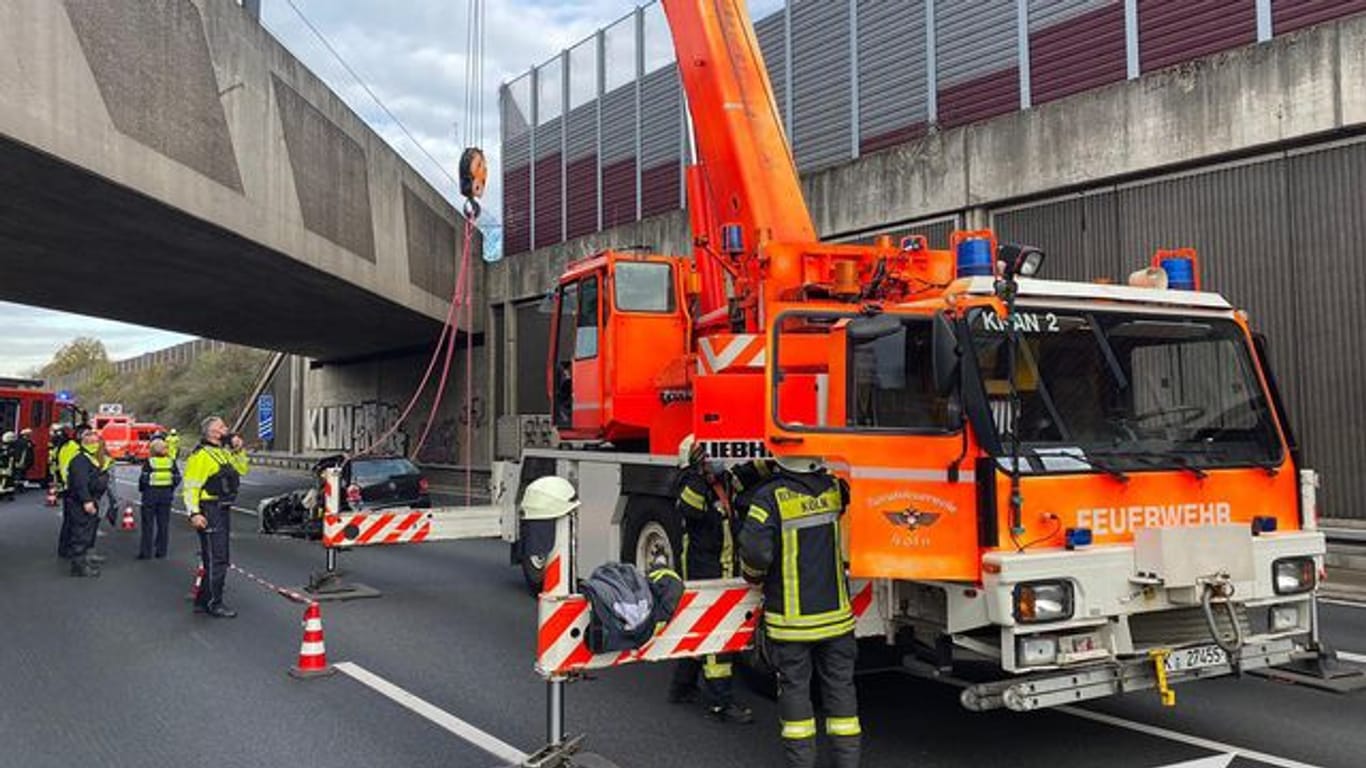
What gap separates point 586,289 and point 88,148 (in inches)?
236

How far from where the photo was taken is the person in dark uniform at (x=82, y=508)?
11.4 m

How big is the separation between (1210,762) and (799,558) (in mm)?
2400

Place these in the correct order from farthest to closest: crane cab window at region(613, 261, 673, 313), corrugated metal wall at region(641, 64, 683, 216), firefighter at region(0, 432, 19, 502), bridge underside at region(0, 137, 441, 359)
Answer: firefighter at region(0, 432, 19, 502) → corrugated metal wall at region(641, 64, 683, 216) → bridge underside at region(0, 137, 441, 359) → crane cab window at region(613, 261, 673, 313)

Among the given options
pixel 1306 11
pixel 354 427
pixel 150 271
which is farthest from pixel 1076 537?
pixel 354 427

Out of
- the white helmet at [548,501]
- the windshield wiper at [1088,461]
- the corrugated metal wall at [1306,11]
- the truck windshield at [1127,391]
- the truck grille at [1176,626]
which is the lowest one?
the truck grille at [1176,626]

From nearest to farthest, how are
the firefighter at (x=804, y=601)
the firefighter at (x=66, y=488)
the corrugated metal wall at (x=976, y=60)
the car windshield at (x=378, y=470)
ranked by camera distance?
1. the firefighter at (x=804, y=601)
2. the firefighter at (x=66, y=488)
3. the corrugated metal wall at (x=976, y=60)
4. the car windshield at (x=378, y=470)

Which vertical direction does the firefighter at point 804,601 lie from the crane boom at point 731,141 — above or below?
below

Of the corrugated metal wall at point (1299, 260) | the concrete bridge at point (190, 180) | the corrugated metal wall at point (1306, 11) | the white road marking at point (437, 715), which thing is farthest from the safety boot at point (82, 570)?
the corrugated metal wall at point (1306, 11)

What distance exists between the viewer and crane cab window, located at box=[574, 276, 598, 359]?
873 centimetres

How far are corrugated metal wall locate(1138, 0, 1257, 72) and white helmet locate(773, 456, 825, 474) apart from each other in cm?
1185

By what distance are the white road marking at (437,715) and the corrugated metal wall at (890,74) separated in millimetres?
13752

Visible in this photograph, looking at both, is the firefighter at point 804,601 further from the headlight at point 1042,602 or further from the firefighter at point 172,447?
the firefighter at point 172,447

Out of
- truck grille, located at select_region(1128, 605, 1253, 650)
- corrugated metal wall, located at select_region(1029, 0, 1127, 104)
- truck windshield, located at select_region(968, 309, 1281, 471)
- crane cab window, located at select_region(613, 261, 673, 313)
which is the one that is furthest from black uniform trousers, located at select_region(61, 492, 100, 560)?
corrugated metal wall, located at select_region(1029, 0, 1127, 104)

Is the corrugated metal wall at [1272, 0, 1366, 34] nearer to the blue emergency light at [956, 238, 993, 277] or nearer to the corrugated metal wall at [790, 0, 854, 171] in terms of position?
the corrugated metal wall at [790, 0, 854, 171]
